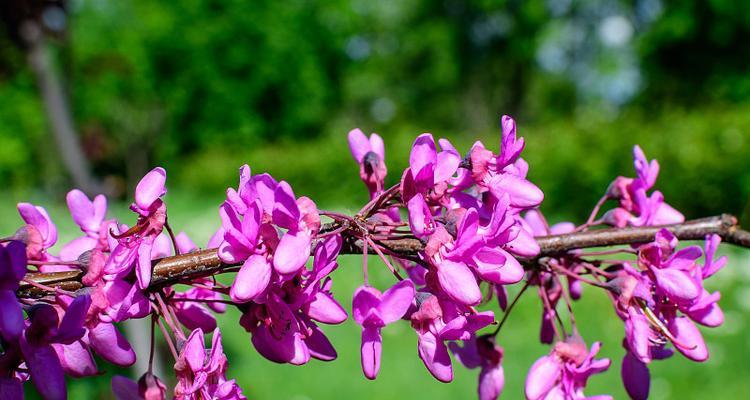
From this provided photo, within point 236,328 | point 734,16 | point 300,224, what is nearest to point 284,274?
point 300,224

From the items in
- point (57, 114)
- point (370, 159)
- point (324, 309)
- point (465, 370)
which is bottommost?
point (324, 309)

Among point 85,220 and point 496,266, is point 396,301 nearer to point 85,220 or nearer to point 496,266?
point 496,266

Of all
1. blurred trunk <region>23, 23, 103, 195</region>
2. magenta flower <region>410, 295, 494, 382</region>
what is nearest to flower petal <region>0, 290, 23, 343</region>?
magenta flower <region>410, 295, 494, 382</region>

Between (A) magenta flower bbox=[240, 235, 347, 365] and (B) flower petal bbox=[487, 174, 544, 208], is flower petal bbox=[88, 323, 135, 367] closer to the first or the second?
(A) magenta flower bbox=[240, 235, 347, 365]

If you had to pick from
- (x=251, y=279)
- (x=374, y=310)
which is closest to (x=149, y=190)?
(x=251, y=279)

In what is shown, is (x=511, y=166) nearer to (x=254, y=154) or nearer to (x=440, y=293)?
(x=440, y=293)

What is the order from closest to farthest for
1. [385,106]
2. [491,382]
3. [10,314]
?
[10,314] < [491,382] < [385,106]
